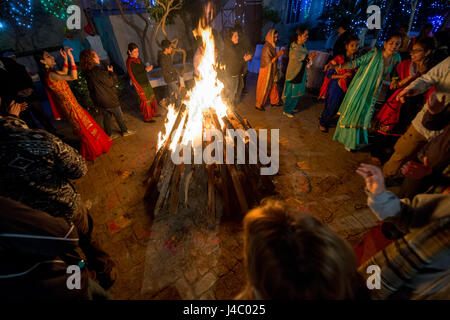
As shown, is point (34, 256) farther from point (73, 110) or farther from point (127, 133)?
point (127, 133)

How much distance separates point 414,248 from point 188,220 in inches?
112

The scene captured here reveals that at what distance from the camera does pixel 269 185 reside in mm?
3914

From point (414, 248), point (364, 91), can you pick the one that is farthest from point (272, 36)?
point (414, 248)

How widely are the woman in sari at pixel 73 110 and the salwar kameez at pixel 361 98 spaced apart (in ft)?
19.9

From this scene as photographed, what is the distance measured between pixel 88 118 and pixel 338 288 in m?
5.65

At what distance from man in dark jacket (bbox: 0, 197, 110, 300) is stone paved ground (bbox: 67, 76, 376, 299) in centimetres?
128

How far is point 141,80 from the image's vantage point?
19.0 feet

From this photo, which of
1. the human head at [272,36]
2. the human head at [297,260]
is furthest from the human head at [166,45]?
the human head at [297,260]

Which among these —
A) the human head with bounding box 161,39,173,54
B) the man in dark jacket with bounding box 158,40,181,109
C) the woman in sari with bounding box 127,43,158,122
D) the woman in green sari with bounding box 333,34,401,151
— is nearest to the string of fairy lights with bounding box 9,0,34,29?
the woman in sari with bounding box 127,43,158,122

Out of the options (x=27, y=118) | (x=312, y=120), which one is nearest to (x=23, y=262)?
(x=27, y=118)

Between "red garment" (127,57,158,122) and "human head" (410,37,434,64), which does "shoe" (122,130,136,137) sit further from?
"human head" (410,37,434,64)

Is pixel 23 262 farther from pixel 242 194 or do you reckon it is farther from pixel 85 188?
pixel 85 188

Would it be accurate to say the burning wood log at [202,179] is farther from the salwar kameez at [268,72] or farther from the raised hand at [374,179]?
the salwar kameez at [268,72]

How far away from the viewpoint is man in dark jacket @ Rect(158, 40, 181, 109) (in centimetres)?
624
